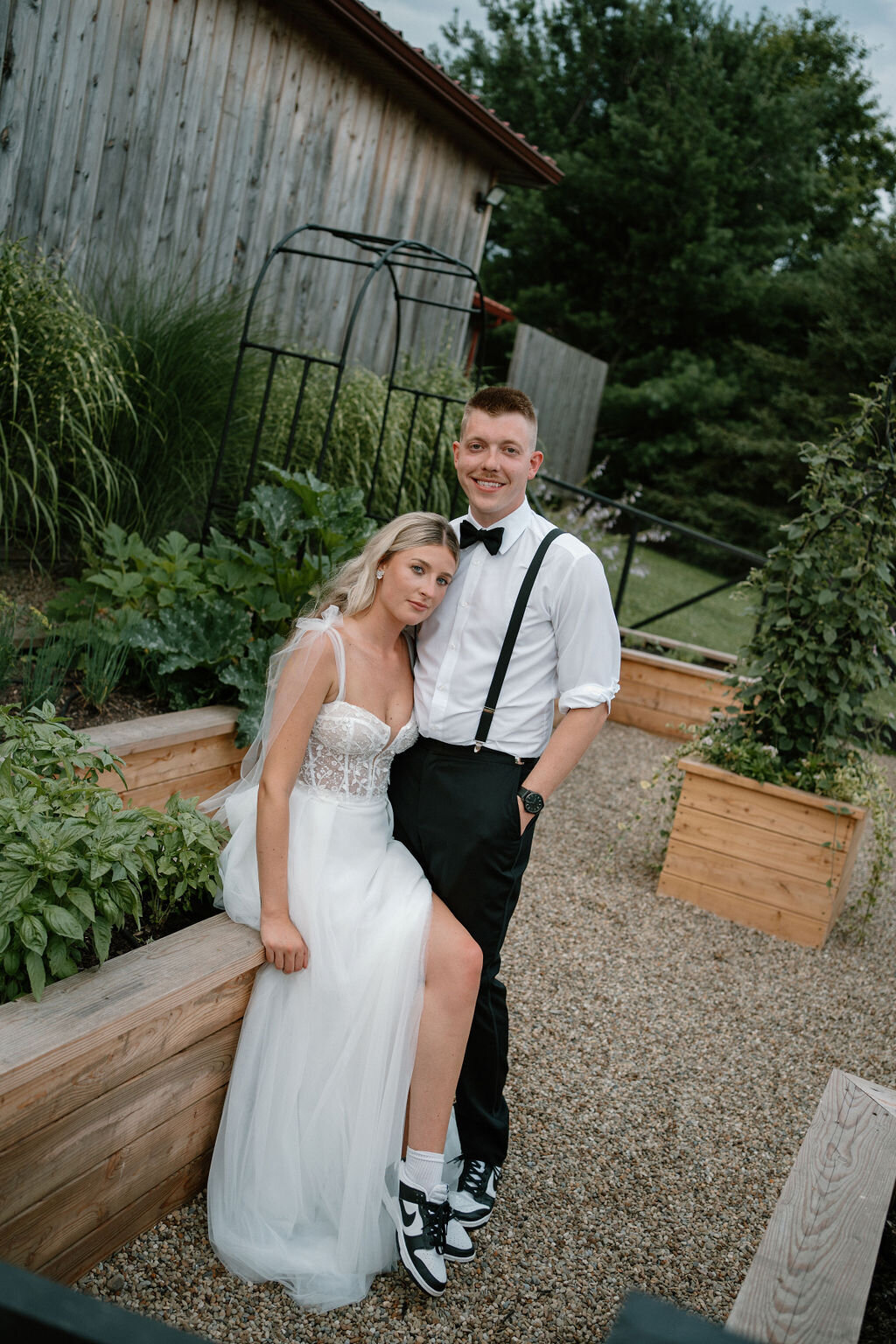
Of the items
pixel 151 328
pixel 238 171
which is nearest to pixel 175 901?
pixel 151 328

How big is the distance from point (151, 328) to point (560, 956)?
10.3 ft

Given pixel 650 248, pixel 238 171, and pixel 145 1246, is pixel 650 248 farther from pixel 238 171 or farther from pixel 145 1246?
pixel 145 1246

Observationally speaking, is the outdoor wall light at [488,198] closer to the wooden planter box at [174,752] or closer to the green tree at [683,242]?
the wooden planter box at [174,752]

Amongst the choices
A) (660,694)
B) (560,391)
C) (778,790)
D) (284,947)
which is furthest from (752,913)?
(560,391)

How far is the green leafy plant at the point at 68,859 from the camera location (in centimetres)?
168

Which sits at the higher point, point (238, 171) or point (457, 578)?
point (238, 171)

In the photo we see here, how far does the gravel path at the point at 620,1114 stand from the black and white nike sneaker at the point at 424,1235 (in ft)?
0.22

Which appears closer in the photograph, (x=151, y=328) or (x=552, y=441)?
(x=151, y=328)

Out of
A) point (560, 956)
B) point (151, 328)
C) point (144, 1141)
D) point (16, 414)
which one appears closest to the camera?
point (144, 1141)

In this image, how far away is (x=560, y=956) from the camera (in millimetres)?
3512

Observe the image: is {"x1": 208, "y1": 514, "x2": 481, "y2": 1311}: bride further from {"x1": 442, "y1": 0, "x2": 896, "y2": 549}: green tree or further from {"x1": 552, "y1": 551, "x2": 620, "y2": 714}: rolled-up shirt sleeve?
{"x1": 442, "y1": 0, "x2": 896, "y2": 549}: green tree

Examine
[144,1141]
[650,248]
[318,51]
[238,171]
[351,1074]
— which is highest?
[650,248]

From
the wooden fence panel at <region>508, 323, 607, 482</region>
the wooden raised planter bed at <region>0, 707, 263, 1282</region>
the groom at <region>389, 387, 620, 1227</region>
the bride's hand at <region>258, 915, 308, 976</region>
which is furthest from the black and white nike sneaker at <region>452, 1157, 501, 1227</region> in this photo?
the wooden fence panel at <region>508, 323, 607, 482</region>

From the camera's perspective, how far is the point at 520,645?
221 centimetres
